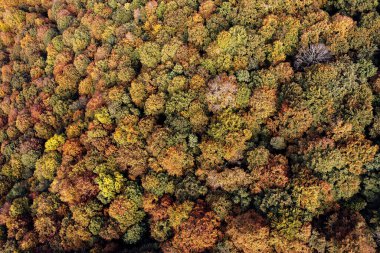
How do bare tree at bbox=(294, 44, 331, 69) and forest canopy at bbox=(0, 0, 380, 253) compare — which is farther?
bare tree at bbox=(294, 44, 331, 69)

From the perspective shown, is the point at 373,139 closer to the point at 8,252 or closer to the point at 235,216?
the point at 235,216

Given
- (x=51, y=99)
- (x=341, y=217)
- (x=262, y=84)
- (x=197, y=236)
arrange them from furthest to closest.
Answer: (x=51, y=99)
(x=262, y=84)
(x=197, y=236)
(x=341, y=217)

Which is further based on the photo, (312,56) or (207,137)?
(207,137)

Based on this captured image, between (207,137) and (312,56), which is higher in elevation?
(312,56)

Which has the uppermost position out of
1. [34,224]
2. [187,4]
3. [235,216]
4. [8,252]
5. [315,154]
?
[187,4]

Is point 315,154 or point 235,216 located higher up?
point 315,154

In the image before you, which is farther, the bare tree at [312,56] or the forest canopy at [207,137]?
the bare tree at [312,56]

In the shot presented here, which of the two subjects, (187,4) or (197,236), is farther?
(187,4)

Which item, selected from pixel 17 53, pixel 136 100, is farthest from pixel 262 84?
pixel 17 53
